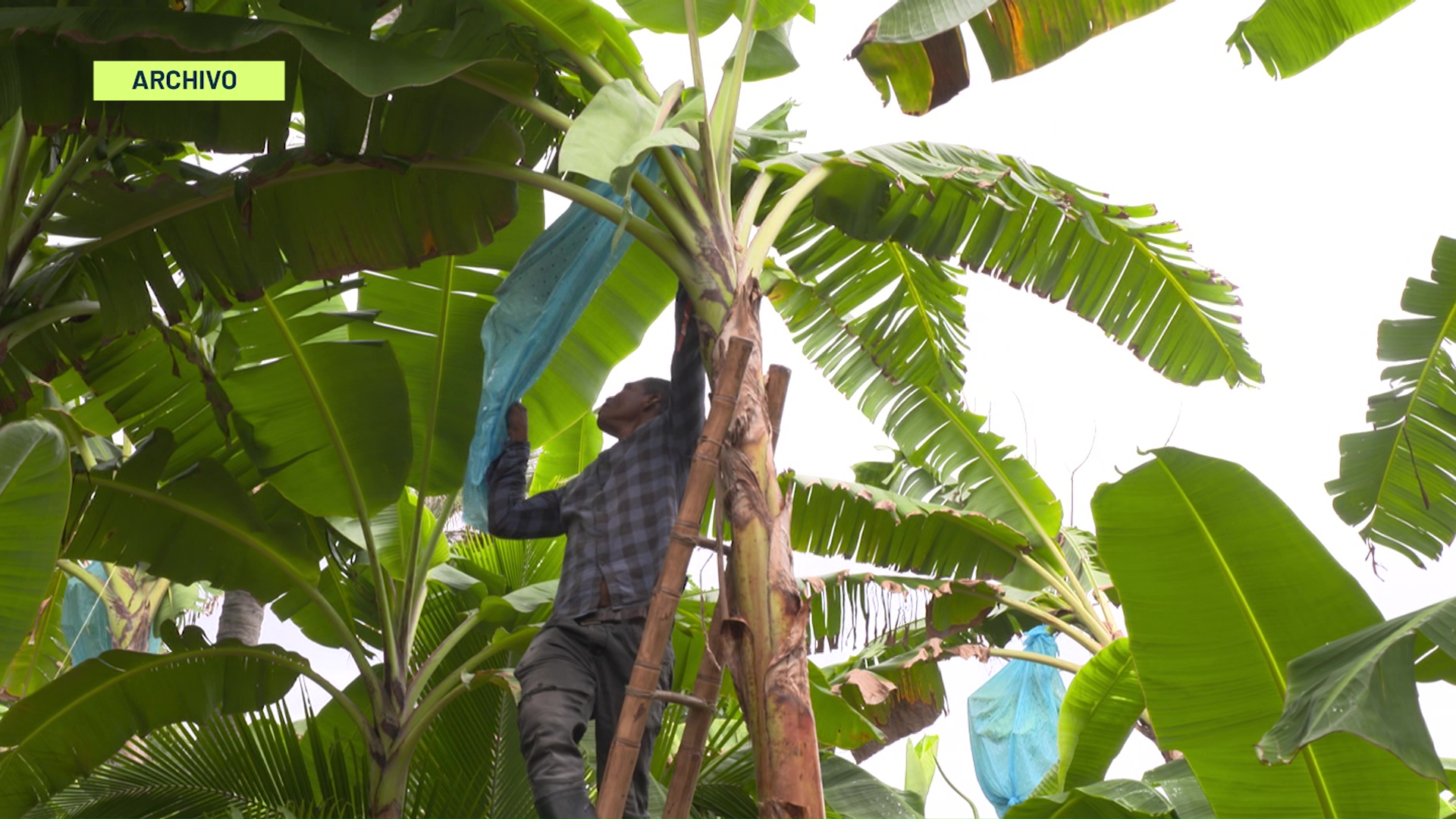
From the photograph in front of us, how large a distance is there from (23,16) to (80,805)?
262 centimetres

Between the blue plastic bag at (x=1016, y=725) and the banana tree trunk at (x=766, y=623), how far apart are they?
4054 millimetres

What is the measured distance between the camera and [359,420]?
3.93 meters

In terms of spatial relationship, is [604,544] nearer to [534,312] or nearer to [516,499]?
[516,499]

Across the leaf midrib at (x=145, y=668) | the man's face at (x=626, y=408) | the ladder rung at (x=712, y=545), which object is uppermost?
the man's face at (x=626, y=408)

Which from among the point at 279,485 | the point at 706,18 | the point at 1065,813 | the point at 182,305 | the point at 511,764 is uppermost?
the point at 706,18

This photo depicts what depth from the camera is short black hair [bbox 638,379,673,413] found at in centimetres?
313

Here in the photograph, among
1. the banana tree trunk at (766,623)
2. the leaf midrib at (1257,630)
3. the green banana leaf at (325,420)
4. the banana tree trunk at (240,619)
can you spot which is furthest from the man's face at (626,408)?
the banana tree trunk at (240,619)

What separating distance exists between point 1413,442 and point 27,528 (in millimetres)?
4806

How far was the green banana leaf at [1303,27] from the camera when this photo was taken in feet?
11.8

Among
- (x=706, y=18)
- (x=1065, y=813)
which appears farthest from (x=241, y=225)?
(x=1065, y=813)

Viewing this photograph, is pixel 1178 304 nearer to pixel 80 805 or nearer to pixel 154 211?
pixel 154 211

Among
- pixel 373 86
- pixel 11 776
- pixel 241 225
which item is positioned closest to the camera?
pixel 373 86

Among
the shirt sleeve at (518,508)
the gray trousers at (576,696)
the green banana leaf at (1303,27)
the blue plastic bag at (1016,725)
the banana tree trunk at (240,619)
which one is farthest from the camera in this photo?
the blue plastic bag at (1016,725)

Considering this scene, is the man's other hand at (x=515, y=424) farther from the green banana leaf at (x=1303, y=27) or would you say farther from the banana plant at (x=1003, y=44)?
the green banana leaf at (x=1303, y=27)
